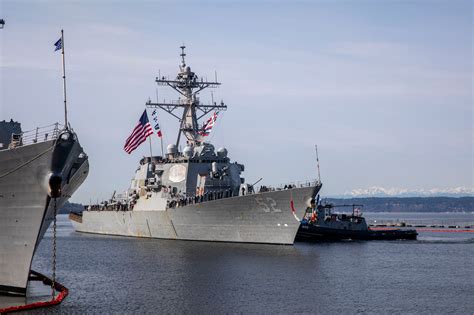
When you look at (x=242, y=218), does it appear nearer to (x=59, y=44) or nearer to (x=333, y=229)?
(x=333, y=229)

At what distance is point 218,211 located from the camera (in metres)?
42.5

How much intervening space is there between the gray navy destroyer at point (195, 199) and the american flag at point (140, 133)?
4.11 metres

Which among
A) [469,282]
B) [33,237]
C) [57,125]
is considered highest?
[57,125]

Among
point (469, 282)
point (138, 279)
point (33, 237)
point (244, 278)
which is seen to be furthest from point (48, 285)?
point (469, 282)

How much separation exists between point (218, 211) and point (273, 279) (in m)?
13.6

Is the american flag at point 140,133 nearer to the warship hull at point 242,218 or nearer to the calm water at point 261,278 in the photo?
the warship hull at point 242,218

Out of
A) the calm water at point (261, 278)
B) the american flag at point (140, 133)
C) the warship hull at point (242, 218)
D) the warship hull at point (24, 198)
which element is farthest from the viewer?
the american flag at point (140, 133)

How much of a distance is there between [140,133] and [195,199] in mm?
5323

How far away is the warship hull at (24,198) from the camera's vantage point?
74.5 feet

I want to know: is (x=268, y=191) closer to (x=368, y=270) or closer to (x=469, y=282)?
(x=368, y=270)

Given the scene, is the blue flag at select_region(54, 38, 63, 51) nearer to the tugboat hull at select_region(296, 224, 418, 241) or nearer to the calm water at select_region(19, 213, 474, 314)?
the calm water at select_region(19, 213, 474, 314)

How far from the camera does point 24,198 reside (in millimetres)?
23000

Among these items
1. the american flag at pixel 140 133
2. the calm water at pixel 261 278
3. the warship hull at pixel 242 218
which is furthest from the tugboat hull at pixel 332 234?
the american flag at pixel 140 133

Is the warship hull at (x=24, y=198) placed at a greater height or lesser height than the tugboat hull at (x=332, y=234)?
greater
